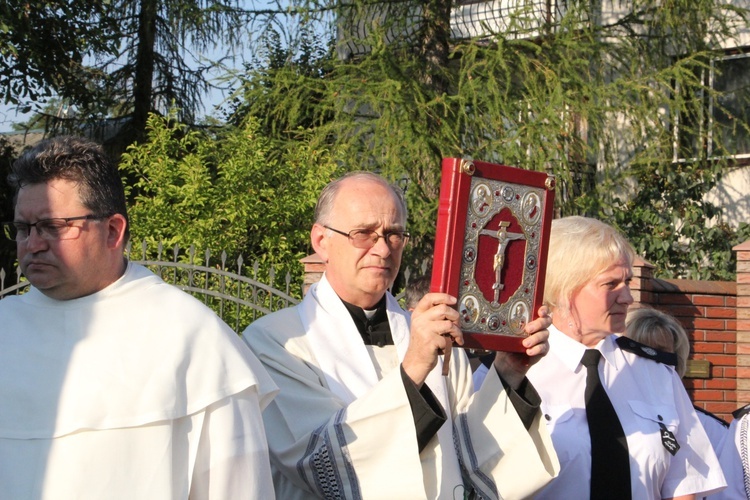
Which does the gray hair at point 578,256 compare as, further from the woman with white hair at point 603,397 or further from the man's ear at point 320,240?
the man's ear at point 320,240

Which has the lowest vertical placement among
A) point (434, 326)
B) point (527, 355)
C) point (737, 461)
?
Answer: point (737, 461)

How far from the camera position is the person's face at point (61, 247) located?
295 cm

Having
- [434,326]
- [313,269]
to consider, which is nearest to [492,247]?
[434,326]

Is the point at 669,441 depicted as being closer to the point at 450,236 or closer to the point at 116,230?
the point at 450,236

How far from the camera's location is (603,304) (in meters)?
4.00

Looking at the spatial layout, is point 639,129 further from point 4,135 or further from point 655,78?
point 4,135

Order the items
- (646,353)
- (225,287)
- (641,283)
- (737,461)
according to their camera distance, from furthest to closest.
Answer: (225,287), (641,283), (737,461), (646,353)

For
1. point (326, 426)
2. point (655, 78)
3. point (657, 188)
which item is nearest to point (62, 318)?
point (326, 426)

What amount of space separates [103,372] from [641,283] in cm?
644

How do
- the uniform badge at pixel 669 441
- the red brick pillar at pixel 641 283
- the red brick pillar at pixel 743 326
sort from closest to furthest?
1. the uniform badge at pixel 669 441
2. the red brick pillar at pixel 641 283
3. the red brick pillar at pixel 743 326

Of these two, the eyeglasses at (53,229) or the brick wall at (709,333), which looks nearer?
the eyeglasses at (53,229)

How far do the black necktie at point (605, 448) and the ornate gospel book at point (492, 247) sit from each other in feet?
2.79

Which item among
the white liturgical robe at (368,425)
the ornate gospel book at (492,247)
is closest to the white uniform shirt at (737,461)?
the white liturgical robe at (368,425)

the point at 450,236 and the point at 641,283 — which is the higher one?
the point at 450,236
